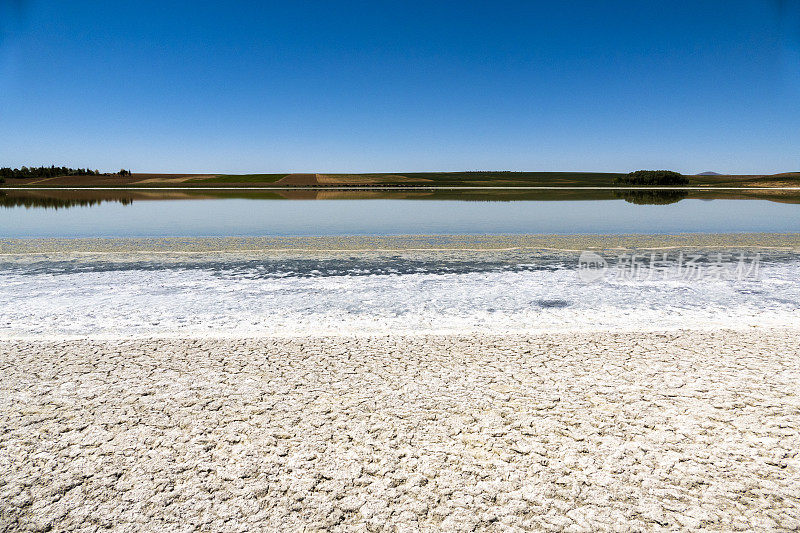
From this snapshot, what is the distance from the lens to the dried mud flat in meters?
2.33

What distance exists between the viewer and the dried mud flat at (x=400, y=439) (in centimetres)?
233

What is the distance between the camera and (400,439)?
9.45ft

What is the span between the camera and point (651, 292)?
22.0 ft

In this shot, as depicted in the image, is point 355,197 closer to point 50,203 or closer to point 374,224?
point 50,203

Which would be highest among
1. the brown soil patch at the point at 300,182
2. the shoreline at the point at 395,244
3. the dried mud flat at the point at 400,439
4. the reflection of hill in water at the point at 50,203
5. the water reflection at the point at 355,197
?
the brown soil patch at the point at 300,182

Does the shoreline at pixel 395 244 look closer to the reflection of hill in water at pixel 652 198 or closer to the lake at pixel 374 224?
the lake at pixel 374 224

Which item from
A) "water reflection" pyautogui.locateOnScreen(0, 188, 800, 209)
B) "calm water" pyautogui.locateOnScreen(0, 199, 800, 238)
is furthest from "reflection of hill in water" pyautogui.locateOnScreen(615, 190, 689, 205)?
"calm water" pyautogui.locateOnScreen(0, 199, 800, 238)

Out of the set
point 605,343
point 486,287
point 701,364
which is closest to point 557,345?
point 605,343

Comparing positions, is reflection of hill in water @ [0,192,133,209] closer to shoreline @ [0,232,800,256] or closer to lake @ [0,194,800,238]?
lake @ [0,194,800,238]

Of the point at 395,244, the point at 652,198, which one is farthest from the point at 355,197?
the point at 395,244

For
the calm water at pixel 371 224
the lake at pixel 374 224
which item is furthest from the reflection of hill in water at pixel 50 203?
the calm water at pixel 371 224

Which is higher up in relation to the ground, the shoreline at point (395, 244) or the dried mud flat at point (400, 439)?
the shoreline at point (395, 244)

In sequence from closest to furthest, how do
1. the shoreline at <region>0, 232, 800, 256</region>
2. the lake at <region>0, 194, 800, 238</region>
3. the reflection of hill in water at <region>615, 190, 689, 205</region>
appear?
the shoreline at <region>0, 232, 800, 256</region>
the lake at <region>0, 194, 800, 238</region>
the reflection of hill in water at <region>615, 190, 689, 205</region>

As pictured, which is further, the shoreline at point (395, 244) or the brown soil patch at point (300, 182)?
the brown soil patch at point (300, 182)
